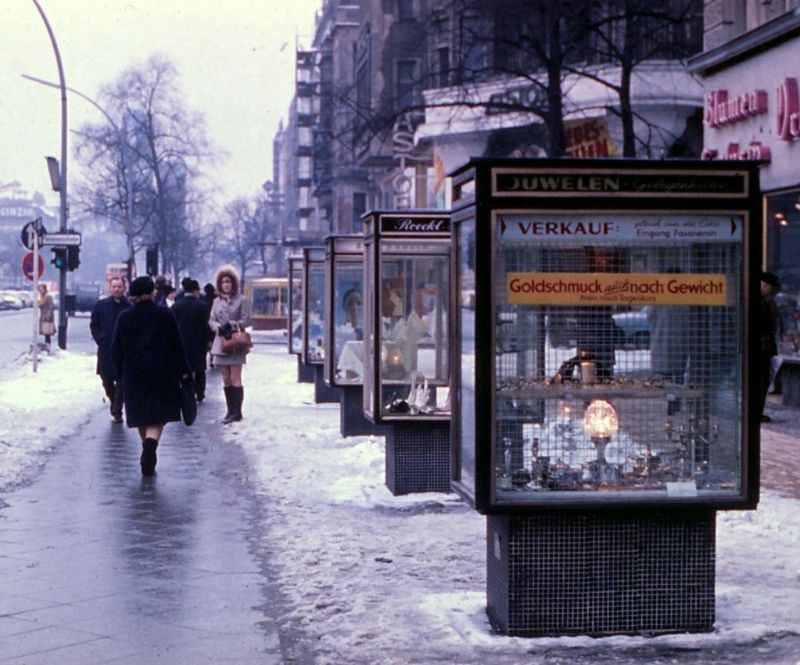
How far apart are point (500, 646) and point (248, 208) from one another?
12231cm

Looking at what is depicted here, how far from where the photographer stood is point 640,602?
7504 millimetres

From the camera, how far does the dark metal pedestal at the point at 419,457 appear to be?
1219cm

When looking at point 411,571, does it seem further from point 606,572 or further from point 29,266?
point 29,266

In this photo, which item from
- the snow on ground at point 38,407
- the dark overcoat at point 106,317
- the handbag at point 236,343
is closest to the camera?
the snow on ground at point 38,407

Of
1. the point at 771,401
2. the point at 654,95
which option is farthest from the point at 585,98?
the point at 771,401

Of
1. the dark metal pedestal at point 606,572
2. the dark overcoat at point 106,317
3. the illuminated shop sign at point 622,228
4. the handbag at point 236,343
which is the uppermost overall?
the illuminated shop sign at point 622,228

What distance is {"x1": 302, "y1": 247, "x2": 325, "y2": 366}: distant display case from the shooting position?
2302 cm

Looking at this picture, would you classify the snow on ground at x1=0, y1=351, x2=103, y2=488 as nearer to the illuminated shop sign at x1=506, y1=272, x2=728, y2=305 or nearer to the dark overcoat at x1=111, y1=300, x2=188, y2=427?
the dark overcoat at x1=111, y1=300, x2=188, y2=427

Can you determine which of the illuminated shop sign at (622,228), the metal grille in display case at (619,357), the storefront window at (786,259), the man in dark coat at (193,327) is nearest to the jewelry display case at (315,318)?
the man in dark coat at (193,327)

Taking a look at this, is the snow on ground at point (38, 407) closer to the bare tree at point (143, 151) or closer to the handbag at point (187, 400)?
the handbag at point (187, 400)

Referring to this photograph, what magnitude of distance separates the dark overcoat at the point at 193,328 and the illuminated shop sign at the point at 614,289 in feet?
47.6

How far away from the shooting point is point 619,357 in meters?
7.54

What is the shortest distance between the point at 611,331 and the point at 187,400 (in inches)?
274

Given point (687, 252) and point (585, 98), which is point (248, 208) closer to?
point (585, 98)
